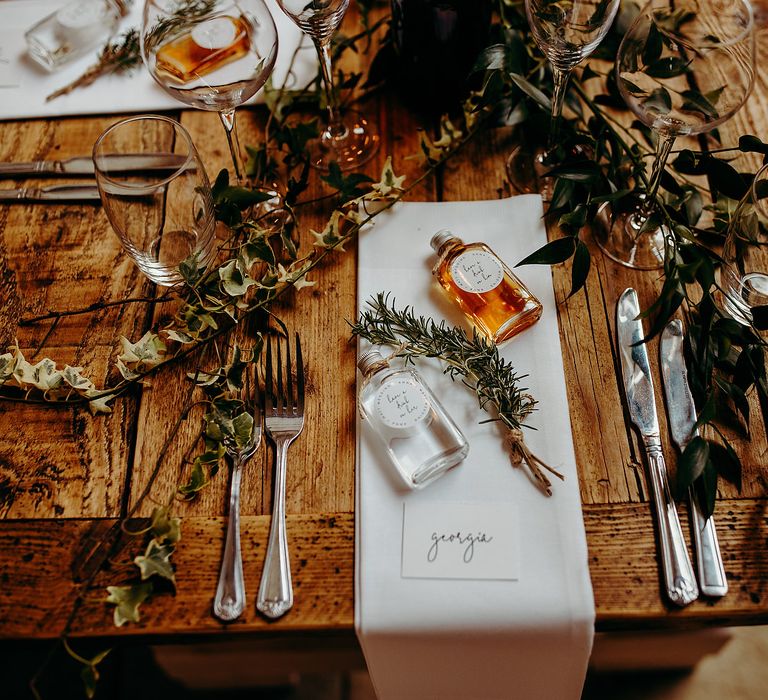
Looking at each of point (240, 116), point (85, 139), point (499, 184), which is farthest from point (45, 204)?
point (499, 184)

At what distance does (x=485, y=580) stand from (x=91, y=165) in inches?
33.1

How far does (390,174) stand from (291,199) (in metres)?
0.15

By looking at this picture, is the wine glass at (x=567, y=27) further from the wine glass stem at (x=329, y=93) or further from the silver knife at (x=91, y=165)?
the silver knife at (x=91, y=165)

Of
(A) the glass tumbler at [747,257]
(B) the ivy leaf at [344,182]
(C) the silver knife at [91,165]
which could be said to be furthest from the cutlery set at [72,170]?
(A) the glass tumbler at [747,257]

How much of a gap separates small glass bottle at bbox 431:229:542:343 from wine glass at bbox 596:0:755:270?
0.25m

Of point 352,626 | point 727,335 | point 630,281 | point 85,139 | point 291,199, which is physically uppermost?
point 85,139

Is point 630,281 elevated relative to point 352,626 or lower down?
elevated

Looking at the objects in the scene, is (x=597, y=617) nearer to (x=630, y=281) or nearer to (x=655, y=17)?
(x=630, y=281)

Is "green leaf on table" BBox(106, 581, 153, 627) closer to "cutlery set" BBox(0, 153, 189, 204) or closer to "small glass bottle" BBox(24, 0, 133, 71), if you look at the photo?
"cutlery set" BBox(0, 153, 189, 204)

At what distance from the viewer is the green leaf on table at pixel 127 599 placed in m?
0.72

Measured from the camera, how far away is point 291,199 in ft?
3.18

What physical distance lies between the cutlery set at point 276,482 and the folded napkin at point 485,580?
8 cm

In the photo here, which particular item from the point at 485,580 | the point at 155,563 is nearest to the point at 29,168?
the point at 155,563

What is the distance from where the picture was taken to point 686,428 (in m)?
0.81
